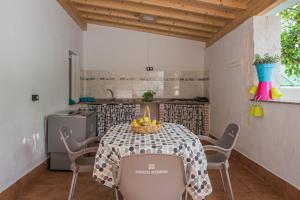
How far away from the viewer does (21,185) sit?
282cm

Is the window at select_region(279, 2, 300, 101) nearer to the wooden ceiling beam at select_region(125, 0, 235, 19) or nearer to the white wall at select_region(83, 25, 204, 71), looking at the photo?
the wooden ceiling beam at select_region(125, 0, 235, 19)

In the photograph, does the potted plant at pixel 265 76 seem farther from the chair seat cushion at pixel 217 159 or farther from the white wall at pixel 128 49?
the white wall at pixel 128 49

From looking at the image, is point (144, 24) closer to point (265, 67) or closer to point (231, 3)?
point (231, 3)

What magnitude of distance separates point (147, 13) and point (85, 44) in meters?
2.14

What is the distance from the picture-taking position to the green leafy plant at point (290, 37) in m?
4.37

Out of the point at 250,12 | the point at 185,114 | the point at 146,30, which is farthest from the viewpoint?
the point at 146,30

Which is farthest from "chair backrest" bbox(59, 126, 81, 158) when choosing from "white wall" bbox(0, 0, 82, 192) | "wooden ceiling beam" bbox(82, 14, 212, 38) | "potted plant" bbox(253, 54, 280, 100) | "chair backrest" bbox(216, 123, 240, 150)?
"wooden ceiling beam" bbox(82, 14, 212, 38)

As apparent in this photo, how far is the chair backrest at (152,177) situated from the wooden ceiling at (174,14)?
8.63 ft

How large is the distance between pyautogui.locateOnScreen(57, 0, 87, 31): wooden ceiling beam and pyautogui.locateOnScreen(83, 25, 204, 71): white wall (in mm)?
→ 293

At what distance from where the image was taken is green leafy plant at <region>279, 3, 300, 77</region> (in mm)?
4371

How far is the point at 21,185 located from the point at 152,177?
1.98 m

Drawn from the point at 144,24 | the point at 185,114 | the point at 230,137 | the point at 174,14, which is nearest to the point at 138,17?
the point at 144,24

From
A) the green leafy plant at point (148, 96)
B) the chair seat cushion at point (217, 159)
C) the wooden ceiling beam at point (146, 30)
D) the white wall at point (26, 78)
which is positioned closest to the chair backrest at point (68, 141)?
the white wall at point (26, 78)

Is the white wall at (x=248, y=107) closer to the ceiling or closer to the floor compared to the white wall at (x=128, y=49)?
closer to the floor
